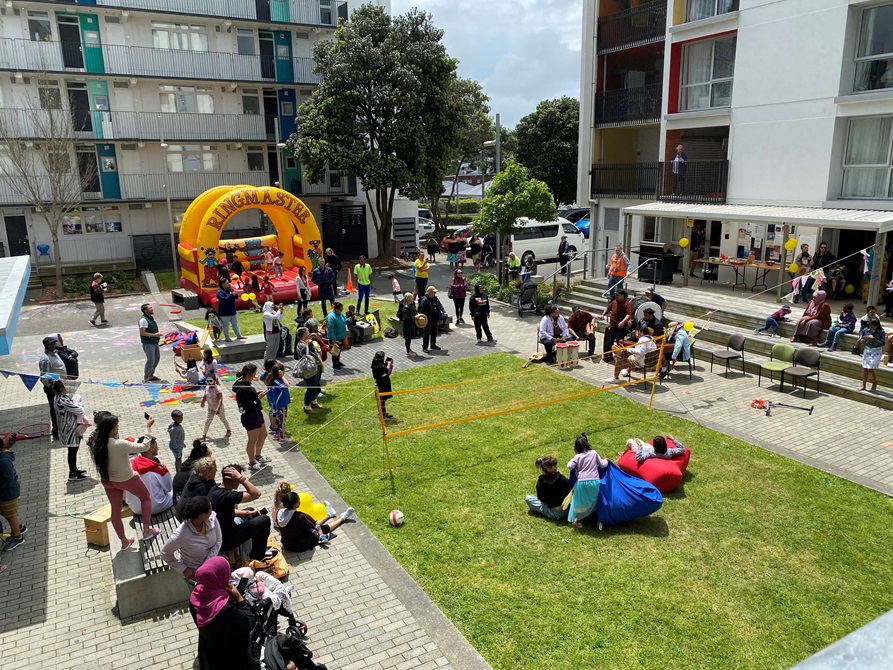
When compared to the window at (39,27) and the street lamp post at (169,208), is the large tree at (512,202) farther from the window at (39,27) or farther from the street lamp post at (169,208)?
the window at (39,27)

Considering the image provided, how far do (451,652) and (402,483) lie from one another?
3.77m

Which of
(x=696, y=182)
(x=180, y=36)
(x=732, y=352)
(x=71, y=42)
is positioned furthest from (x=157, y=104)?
(x=732, y=352)

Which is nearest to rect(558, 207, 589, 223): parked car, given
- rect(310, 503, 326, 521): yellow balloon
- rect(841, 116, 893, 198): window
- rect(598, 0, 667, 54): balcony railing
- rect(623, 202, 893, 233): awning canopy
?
rect(598, 0, 667, 54): balcony railing

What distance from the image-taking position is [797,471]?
10.2m

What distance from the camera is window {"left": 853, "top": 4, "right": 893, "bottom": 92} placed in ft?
55.0

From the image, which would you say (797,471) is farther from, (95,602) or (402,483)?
(95,602)

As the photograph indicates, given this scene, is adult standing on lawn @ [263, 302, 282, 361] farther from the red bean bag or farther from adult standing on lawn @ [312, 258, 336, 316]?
the red bean bag

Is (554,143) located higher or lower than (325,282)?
higher

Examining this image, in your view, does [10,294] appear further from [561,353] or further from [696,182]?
[696,182]

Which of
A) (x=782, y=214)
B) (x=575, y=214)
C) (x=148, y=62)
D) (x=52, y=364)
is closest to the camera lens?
(x=52, y=364)

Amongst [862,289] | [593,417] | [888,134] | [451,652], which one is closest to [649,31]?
[888,134]

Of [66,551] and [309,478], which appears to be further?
[309,478]

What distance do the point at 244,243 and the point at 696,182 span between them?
53.3 ft

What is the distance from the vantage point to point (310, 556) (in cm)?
831
